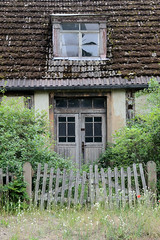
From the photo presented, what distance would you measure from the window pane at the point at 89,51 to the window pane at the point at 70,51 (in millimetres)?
271

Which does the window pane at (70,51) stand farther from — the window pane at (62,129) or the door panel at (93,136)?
the window pane at (62,129)

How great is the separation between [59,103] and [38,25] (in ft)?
10.3

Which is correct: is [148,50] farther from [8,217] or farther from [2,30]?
[8,217]

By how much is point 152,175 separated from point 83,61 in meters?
5.51

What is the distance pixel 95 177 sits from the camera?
670cm

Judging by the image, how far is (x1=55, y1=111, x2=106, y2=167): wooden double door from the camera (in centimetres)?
1093

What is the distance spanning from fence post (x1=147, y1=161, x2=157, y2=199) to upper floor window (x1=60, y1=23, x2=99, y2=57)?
561 cm

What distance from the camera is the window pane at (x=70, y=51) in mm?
11352

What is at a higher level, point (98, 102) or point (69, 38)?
point (69, 38)

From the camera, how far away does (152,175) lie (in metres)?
6.72

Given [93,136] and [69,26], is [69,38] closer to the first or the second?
[69,26]

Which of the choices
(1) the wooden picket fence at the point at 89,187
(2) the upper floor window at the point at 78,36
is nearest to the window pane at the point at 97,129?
(2) the upper floor window at the point at 78,36

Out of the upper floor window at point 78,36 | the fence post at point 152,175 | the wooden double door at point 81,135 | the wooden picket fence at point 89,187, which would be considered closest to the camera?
the wooden picket fence at point 89,187

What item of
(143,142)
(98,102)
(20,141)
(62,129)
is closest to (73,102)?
(98,102)
